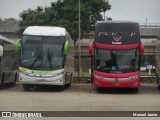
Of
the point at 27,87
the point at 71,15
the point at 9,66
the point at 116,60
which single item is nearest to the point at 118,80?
the point at 116,60

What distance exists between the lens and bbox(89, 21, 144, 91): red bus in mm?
24391

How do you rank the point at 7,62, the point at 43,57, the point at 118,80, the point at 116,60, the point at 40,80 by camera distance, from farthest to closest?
1. the point at 7,62
2. the point at 43,57
3. the point at 40,80
4. the point at 116,60
5. the point at 118,80

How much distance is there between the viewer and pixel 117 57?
2475cm

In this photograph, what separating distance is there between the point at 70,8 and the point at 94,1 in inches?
159

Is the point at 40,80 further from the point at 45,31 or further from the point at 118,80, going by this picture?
the point at 118,80

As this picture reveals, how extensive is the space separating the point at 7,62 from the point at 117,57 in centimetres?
698

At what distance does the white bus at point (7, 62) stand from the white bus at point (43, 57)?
144 centimetres

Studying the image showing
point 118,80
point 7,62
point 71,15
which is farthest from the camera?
point 71,15

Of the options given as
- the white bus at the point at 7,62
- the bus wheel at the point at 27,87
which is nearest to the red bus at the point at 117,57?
the bus wheel at the point at 27,87

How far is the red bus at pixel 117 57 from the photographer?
24.4 meters

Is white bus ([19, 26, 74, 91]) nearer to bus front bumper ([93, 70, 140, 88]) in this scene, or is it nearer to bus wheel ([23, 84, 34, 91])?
bus wheel ([23, 84, 34, 91])

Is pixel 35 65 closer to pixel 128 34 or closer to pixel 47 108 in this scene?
pixel 128 34

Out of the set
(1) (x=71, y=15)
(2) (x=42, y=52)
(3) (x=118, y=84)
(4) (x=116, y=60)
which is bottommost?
→ (3) (x=118, y=84)

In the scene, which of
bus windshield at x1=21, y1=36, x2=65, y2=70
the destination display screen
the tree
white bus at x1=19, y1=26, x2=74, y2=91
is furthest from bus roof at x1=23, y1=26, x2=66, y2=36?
the tree
